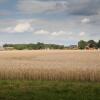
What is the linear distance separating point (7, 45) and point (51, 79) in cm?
10273

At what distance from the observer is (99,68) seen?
2298 centimetres

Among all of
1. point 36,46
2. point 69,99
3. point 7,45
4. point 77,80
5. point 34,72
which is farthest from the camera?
point 7,45

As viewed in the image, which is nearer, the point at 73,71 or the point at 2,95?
the point at 2,95

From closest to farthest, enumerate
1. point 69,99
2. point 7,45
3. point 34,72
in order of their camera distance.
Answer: point 69,99 → point 34,72 → point 7,45

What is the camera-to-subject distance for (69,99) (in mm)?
12531

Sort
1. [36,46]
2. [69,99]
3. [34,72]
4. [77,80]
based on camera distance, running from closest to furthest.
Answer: [69,99]
[77,80]
[34,72]
[36,46]

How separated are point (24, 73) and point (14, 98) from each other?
33.5 feet

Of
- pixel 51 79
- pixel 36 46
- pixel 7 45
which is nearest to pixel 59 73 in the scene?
pixel 51 79

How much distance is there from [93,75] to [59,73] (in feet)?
6.81

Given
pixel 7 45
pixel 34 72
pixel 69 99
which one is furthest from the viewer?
pixel 7 45

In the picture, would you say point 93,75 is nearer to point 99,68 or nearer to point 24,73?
point 99,68

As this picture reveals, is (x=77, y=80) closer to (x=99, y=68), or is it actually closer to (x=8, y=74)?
(x=99, y=68)

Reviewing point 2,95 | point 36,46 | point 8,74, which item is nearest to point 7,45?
point 36,46

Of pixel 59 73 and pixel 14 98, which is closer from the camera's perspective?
pixel 14 98
